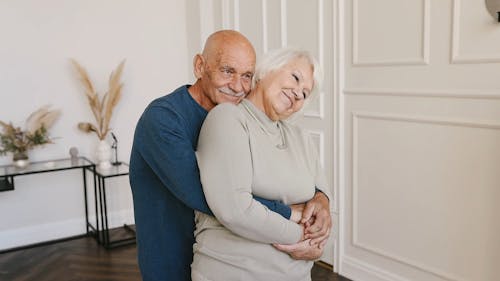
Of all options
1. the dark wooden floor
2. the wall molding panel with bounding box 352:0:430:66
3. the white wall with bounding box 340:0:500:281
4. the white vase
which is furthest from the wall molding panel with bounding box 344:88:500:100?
the white vase

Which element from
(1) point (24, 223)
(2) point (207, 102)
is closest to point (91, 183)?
(1) point (24, 223)

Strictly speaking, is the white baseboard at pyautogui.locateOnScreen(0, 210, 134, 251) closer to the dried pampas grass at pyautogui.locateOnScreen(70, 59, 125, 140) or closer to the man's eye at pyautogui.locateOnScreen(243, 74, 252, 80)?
the dried pampas grass at pyautogui.locateOnScreen(70, 59, 125, 140)

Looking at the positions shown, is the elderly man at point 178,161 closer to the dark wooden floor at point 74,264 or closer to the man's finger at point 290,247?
the man's finger at point 290,247

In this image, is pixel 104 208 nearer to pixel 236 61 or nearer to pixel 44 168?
pixel 44 168

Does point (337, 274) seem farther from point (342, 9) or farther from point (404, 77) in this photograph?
point (342, 9)

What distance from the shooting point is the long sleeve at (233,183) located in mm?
1147

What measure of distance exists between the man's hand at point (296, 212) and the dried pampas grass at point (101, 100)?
9.79ft

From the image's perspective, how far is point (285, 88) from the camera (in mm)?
1354

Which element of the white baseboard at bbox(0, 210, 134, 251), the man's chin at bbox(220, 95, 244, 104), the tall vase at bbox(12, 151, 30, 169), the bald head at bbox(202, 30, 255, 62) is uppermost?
the bald head at bbox(202, 30, 255, 62)

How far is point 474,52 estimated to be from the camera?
7.59 feet

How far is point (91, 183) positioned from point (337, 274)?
7.42ft

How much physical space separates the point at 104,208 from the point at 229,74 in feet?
9.42

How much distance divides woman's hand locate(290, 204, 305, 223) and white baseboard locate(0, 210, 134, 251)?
3.27m

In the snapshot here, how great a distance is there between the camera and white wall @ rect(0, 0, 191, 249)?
379 centimetres
